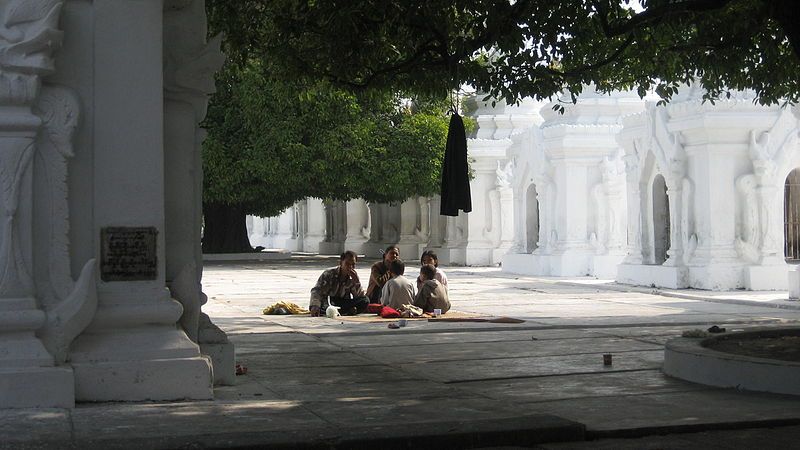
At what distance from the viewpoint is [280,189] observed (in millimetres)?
30562

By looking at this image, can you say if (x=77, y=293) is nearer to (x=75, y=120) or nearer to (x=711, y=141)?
(x=75, y=120)

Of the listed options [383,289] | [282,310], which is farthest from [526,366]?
[282,310]

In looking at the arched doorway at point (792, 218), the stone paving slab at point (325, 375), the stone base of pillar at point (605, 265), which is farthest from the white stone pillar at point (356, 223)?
the stone paving slab at point (325, 375)

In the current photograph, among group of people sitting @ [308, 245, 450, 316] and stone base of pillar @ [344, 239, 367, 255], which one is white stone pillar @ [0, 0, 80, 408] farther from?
stone base of pillar @ [344, 239, 367, 255]

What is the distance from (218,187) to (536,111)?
921 centimetres

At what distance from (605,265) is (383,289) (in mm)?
10971

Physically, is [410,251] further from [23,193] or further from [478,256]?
[23,193]

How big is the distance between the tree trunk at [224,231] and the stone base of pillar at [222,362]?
27320mm

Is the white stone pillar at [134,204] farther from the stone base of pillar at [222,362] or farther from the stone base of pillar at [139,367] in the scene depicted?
the stone base of pillar at [222,362]

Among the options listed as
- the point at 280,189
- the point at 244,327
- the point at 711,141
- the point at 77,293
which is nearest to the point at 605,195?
the point at 711,141

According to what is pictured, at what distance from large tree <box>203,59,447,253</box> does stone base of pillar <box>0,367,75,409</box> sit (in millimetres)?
20482

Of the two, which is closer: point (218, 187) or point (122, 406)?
point (122, 406)

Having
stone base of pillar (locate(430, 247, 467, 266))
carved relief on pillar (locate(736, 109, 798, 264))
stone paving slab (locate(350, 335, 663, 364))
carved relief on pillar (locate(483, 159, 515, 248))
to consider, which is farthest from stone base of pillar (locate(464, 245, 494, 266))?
stone paving slab (locate(350, 335, 663, 364))

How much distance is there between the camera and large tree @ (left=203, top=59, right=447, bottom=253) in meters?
28.8
